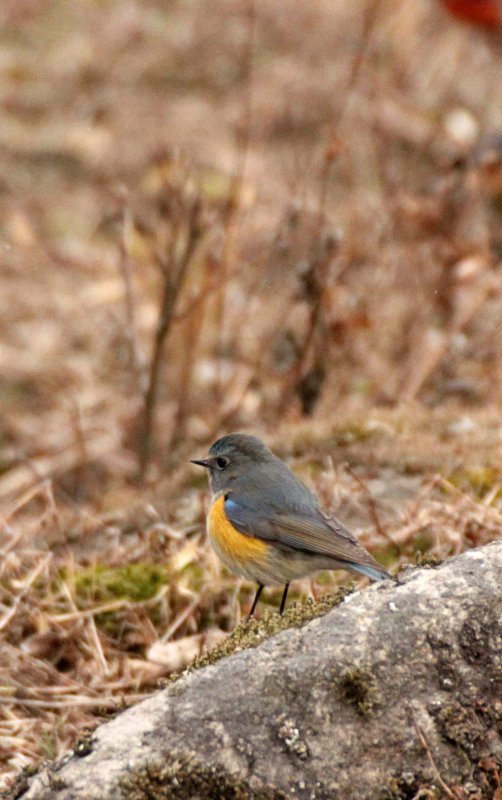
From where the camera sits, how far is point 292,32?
517 inches

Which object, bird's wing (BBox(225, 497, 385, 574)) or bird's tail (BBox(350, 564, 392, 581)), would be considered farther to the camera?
bird's wing (BBox(225, 497, 385, 574))

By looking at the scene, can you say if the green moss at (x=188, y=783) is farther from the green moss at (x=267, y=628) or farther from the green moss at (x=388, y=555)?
the green moss at (x=388, y=555)

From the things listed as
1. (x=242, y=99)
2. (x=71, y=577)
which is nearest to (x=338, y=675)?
(x=71, y=577)

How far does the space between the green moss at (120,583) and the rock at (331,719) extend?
1925 mm

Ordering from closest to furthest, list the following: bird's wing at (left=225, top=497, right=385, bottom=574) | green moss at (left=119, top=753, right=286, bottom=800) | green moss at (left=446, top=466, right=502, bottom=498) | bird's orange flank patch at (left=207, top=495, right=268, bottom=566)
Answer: green moss at (left=119, top=753, right=286, bottom=800) < bird's wing at (left=225, top=497, right=385, bottom=574) < bird's orange flank patch at (left=207, top=495, right=268, bottom=566) < green moss at (left=446, top=466, right=502, bottom=498)

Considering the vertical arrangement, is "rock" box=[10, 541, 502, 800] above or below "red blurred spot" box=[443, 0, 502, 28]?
below

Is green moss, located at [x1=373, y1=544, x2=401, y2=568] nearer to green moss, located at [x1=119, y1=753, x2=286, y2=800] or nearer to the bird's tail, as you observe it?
the bird's tail

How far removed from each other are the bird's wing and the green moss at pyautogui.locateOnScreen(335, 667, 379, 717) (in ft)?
3.19

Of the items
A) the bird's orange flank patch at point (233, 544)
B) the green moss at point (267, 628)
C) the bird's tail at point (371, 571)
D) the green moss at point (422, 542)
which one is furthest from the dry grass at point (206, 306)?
the green moss at point (267, 628)

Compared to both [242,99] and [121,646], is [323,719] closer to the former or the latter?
[121,646]

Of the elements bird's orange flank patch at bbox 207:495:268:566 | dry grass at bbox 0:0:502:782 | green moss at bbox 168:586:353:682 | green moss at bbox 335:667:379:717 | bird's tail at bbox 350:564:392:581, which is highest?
green moss at bbox 335:667:379:717

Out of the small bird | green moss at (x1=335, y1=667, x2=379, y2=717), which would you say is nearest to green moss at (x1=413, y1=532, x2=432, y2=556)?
the small bird

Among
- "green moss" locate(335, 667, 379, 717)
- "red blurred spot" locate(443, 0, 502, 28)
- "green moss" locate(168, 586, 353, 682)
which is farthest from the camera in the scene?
"red blurred spot" locate(443, 0, 502, 28)

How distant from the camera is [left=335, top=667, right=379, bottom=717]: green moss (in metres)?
2.88
